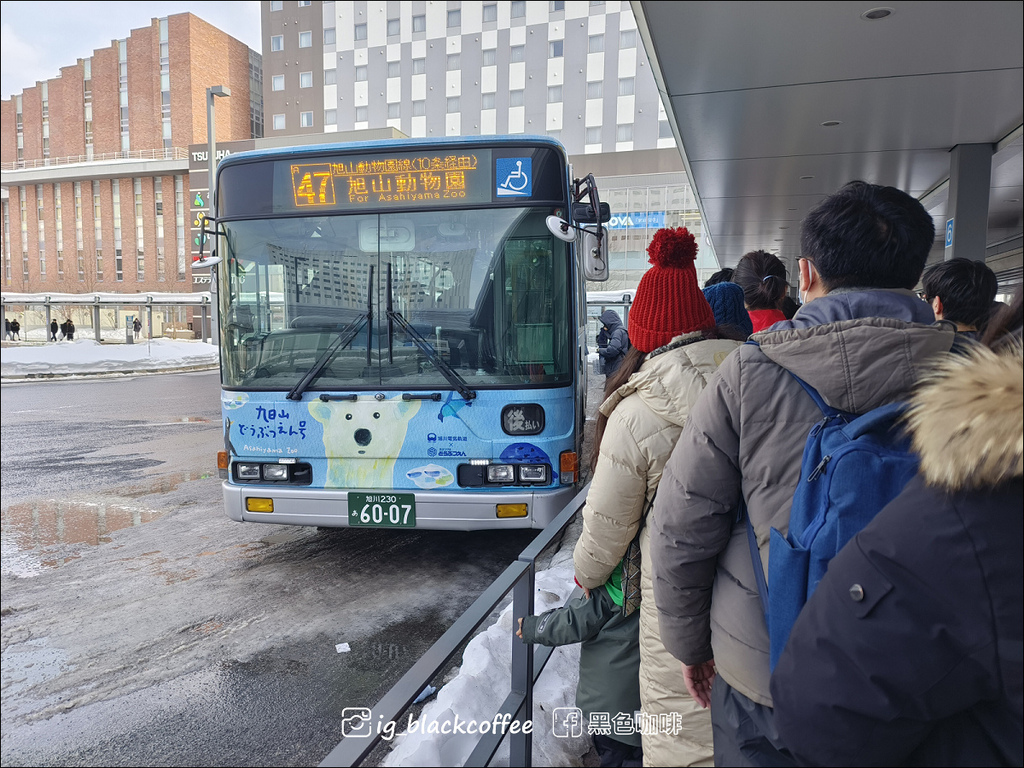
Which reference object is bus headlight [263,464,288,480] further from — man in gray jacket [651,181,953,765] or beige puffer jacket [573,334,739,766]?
man in gray jacket [651,181,953,765]

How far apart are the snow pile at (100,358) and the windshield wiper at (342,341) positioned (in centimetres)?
143

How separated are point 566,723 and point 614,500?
124 centimetres

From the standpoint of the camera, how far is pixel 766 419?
4.54 feet

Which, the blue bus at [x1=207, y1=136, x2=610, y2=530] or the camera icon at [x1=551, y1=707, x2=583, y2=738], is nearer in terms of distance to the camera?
the camera icon at [x1=551, y1=707, x2=583, y2=738]

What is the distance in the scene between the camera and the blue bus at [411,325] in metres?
4.62

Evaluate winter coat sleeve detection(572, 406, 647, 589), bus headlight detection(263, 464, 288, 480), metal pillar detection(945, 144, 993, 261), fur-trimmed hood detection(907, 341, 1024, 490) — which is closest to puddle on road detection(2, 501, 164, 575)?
bus headlight detection(263, 464, 288, 480)

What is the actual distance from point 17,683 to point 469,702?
2.42 metres

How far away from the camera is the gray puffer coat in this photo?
127cm

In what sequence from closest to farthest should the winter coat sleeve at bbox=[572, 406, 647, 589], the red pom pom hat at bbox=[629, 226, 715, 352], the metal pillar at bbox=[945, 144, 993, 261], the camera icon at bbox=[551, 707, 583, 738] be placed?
1. the winter coat sleeve at bbox=[572, 406, 647, 589]
2. the red pom pom hat at bbox=[629, 226, 715, 352]
3. the camera icon at bbox=[551, 707, 583, 738]
4. the metal pillar at bbox=[945, 144, 993, 261]

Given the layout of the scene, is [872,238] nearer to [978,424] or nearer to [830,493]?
[830,493]

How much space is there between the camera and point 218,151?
1964 inches

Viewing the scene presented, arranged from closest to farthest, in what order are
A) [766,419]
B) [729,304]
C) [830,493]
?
[830,493], [766,419], [729,304]

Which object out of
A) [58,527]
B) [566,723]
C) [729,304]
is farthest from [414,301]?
[58,527]

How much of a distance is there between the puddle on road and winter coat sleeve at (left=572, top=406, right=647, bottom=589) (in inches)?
196
